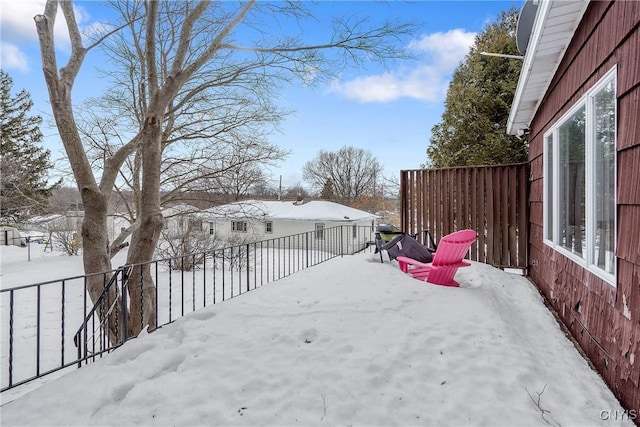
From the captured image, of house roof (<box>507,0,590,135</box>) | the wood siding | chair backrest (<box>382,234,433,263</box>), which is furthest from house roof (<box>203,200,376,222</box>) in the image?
the wood siding

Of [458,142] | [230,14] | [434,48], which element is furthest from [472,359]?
[458,142]

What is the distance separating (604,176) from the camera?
2312 mm

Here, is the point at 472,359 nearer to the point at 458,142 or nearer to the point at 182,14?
the point at 182,14

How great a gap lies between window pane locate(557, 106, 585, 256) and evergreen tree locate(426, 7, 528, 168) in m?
7.38

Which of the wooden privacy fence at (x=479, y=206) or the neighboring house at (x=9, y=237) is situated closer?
the wooden privacy fence at (x=479, y=206)

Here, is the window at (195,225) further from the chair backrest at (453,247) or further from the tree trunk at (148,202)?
the chair backrest at (453,247)

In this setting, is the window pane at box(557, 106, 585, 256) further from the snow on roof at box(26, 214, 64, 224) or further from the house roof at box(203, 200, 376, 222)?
the snow on roof at box(26, 214, 64, 224)

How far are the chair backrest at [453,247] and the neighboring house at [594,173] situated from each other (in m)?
0.89

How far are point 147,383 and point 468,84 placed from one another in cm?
1244

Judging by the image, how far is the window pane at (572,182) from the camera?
284cm

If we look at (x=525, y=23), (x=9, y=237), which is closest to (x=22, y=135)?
(x=9, y=237)

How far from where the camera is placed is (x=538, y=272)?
15.6 feet

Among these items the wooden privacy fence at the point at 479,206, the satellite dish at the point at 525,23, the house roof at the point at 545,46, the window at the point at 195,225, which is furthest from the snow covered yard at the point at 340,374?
the window at the point at 195,225

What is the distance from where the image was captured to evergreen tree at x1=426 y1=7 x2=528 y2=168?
10.2 m
